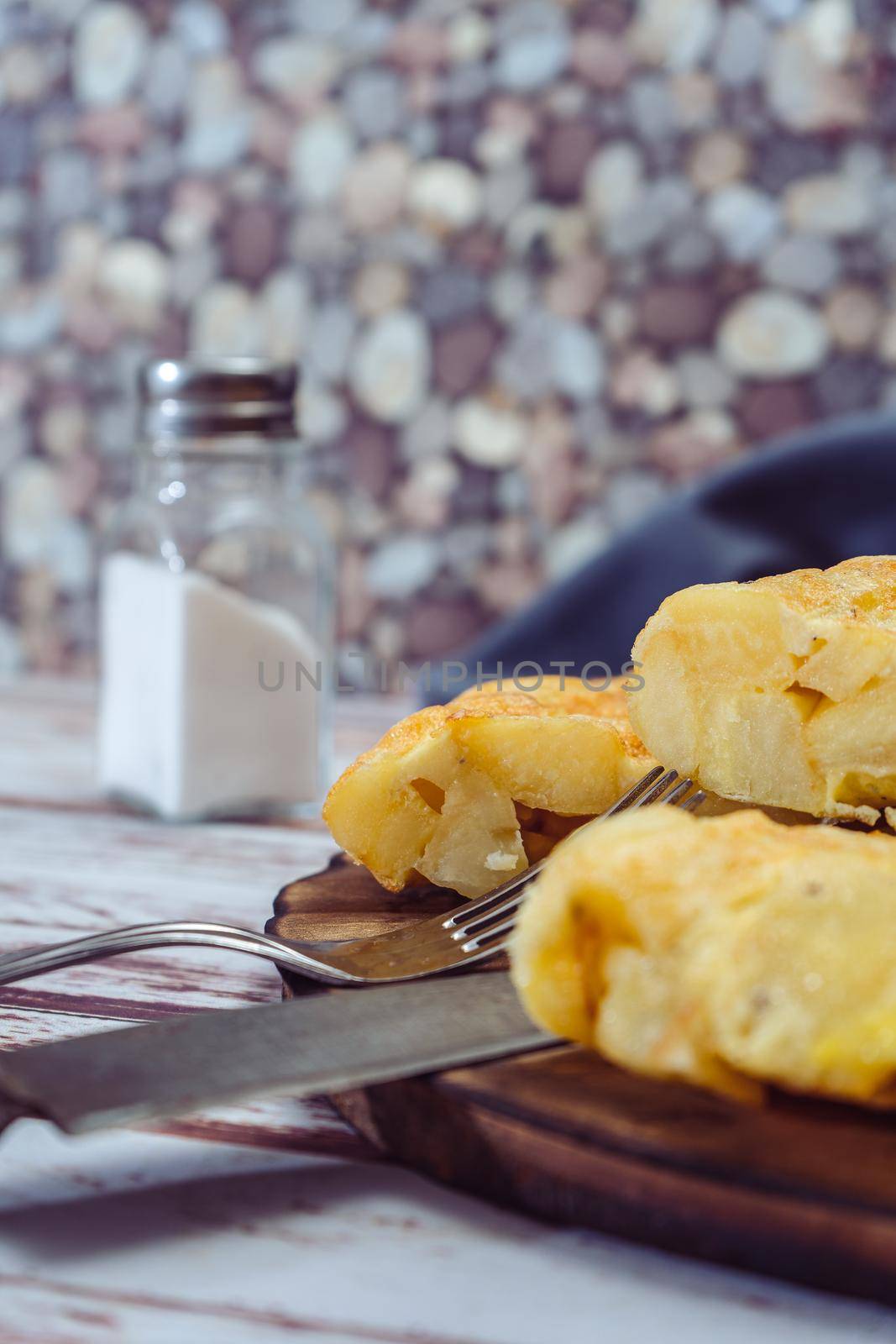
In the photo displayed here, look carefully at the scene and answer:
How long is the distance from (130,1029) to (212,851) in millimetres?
701

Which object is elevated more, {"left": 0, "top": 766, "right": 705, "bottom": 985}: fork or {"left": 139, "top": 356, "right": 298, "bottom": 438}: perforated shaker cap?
{"left": 139, "top": 356, "right": 298, "bottom": 438}: perforated shaker cap

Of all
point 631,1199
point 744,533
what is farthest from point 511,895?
point 744,533

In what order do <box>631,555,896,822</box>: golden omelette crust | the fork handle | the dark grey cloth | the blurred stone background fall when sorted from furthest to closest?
the blurred stone background < the dark grey cloth < <box>631,555,896,822</box>: golden omelette crust < the fork handle

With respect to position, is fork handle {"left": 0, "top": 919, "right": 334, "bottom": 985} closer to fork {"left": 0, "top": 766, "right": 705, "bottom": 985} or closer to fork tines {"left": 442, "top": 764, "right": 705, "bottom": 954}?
fork {"left": 0, "top": 766, "right": 705, "bottom": 985}

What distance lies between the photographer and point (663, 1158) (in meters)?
0.62

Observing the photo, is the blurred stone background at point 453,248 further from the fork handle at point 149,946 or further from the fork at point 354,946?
the fork handle at point 149,946

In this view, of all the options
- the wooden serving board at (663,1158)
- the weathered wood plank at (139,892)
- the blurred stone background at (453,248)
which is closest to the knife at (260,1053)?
the wooden serving board at (663,1158)

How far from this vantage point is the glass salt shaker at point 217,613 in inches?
60.1

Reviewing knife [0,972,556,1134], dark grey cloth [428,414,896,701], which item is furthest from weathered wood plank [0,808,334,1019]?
dark grey cloth [428,414,896,701]

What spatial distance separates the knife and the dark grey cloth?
1244 mm

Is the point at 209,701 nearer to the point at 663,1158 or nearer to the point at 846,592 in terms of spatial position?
the point at 846,592

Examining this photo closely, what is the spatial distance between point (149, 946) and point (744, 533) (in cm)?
137

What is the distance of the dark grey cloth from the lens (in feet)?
6.63

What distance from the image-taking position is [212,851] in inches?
55.2
